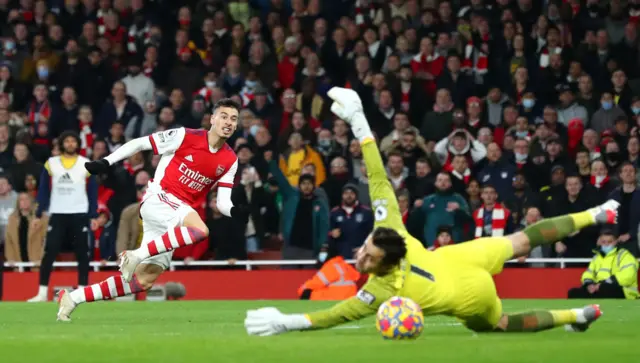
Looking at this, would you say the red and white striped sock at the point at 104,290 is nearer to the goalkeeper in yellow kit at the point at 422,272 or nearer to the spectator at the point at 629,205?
the goalkeeper in yellow kit at the point at 422,272

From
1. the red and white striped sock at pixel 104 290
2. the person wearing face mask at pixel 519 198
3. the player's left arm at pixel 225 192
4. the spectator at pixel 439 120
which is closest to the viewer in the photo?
the red and white striped sock at pixel 104 290

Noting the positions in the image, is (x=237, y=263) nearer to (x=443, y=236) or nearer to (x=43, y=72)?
(x=443, y=236)

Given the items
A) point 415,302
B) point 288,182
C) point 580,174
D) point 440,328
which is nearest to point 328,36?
point 288,182

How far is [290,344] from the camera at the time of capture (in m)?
9.02

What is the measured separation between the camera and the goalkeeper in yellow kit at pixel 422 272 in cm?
927

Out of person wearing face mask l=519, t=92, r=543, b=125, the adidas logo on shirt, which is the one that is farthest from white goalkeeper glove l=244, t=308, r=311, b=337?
person wearing face mask l=519, t=92, r=543, b=125

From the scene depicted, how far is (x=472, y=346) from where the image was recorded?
8891 millimetres

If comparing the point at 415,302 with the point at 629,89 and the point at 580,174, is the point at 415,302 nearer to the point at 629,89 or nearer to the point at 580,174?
the point at 580,174

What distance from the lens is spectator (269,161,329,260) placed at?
1973 cm

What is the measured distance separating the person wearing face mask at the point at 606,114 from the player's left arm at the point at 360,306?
41.1 ft

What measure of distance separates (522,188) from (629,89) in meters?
3.14

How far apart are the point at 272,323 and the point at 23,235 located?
11532 millimetres

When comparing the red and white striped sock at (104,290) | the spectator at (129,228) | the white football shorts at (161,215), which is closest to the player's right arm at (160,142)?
the white football shorts at (161,215)

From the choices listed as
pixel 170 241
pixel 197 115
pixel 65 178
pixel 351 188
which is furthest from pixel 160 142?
pixel 197 115
